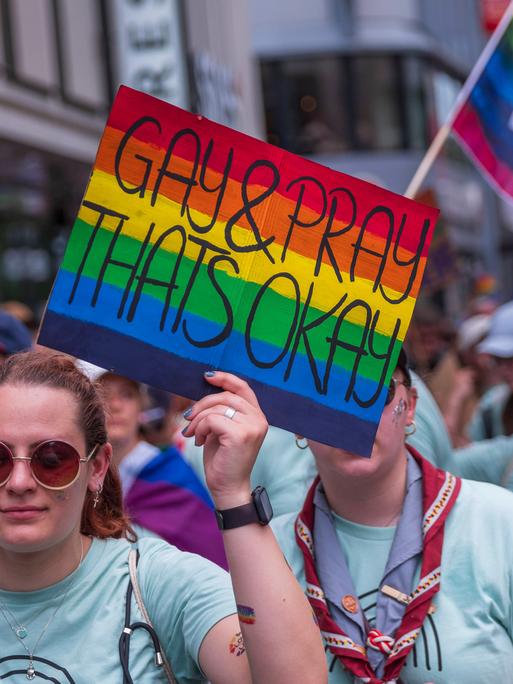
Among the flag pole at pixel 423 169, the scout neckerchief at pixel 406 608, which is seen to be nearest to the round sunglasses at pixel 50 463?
the scout neckerchief at pixel 406 608

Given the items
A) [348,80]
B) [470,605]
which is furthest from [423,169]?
[348,80]

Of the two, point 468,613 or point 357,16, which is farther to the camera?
point 357,16

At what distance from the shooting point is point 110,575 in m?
2.84

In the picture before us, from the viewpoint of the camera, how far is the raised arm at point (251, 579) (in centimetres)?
Result: 243

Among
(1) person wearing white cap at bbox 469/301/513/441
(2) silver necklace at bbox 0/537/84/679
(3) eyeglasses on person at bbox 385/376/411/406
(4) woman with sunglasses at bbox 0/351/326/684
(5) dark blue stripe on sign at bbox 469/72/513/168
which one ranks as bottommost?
(2) silver necklace at bbox 0/537/84/679

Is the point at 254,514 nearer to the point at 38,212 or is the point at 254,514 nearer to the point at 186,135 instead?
the point at 186,135

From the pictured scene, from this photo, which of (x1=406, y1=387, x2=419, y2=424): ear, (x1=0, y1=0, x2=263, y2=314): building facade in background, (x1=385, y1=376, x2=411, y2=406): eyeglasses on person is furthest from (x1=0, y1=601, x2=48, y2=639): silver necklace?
(x1=0, y1=0, x2=263, y2=314): building facade in background

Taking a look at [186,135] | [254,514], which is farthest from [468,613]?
[186,135]

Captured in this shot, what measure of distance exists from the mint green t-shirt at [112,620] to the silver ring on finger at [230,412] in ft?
1.41

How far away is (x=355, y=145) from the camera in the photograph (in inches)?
1201

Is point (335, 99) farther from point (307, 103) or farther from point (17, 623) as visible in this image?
point (17, 623)

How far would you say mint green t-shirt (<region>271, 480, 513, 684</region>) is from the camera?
3.01 metres

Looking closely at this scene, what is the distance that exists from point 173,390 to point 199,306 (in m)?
0.19

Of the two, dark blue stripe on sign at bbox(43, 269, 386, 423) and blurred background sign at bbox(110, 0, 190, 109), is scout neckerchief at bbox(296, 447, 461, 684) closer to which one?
dark blue stripe on sign at bbox(43, 269, 386, 423)
